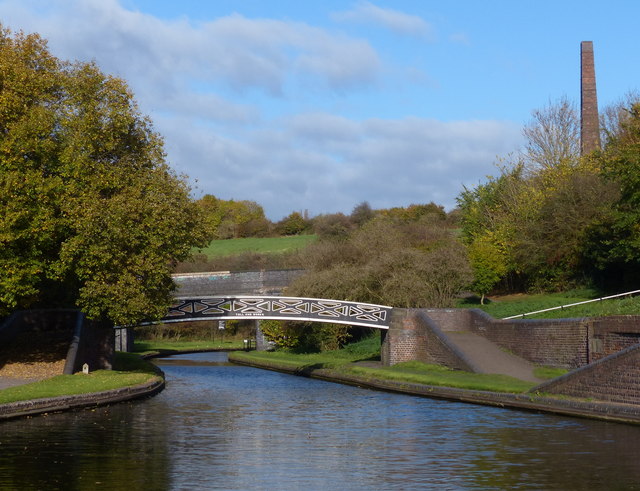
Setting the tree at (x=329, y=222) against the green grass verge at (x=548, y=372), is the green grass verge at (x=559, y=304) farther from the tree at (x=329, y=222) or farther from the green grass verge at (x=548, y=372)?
the tree at (x=329, y=222)

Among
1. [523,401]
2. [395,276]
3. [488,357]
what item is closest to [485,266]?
[395,276]

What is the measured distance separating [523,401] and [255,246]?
75381 millimetres

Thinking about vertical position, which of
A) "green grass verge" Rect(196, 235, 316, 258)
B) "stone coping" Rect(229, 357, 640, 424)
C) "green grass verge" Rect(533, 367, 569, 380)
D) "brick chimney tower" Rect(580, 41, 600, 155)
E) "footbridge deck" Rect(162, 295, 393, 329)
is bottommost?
"stone coping" Rect(229, 357, 640, 424)

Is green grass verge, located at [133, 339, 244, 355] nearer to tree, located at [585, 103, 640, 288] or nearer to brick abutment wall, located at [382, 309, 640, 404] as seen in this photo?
brick abutment wall, located at [382, 309, 640, 404]

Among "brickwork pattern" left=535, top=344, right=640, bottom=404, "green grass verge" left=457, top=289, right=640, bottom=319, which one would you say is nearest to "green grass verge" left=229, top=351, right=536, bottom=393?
"brickwork pattern" left=535, top=344, right=640, bottom=404

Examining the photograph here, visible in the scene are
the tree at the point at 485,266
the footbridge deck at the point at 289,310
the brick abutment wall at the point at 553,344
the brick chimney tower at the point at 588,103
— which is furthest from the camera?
the brick chimney tower at the point at 588,103

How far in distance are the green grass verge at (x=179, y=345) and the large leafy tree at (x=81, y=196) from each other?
32513 mm

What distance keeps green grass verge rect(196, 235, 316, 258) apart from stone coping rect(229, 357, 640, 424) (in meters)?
57.4

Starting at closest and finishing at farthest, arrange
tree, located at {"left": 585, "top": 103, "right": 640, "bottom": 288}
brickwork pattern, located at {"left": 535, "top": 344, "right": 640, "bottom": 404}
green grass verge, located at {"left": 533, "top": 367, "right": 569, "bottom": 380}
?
brickwork pattern, located at {"left": 535, "top": 344, "right": 640, "bottom": 404} → green grass verge, located at {"left": 533, "top": 367, "right": 569, "bottom": 380} → tree, located at {"left": 585, "top": 103, "right": 640, "bottom": 288}

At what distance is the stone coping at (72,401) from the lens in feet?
80.8

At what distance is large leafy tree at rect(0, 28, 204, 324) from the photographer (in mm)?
31781

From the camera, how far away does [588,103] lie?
66500 mm

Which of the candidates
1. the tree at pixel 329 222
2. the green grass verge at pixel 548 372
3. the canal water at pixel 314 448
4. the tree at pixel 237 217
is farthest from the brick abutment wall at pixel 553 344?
the tree at pixel 237 217

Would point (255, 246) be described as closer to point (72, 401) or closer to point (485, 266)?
point (485, 266)
